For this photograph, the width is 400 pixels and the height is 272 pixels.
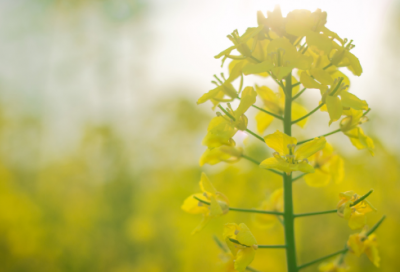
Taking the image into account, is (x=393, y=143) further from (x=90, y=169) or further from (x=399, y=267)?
(x=90, y=169)

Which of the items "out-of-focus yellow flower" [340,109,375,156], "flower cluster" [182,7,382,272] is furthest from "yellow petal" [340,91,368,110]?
"out-of-focus yellow flower" [340,109,375,156]

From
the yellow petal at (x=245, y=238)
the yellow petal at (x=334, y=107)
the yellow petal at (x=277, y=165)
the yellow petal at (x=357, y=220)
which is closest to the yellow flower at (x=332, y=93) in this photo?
the yellow petal at (x=334, y=107)

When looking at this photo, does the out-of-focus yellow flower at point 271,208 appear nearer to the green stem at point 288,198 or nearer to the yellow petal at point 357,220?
the green stem at point 288,198

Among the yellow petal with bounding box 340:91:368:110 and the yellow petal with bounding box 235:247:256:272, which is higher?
the yellow petal with bounding box 340:91:368:110

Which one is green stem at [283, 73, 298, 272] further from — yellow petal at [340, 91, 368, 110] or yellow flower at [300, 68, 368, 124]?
yellow petal at [340, 91, 368, 110]

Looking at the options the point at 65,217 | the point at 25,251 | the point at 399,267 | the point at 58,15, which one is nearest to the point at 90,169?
the point at 65,217

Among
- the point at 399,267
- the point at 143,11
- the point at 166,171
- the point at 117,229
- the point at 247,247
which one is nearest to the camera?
the point at 247,247
